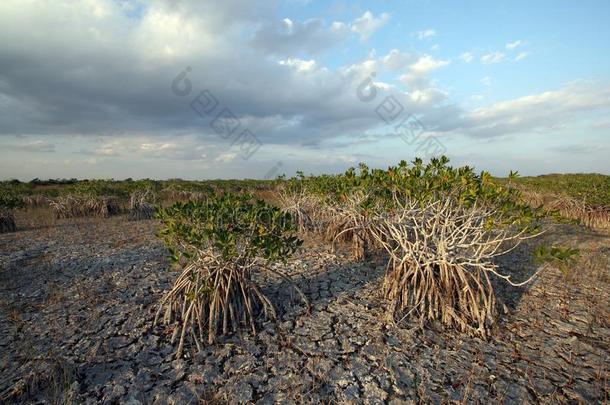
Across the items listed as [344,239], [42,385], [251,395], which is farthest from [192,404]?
[344,239]

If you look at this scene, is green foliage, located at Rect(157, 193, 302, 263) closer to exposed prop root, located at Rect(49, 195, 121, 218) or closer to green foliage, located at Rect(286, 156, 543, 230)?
green foliage, located at Rect(286, 156, 543, 230)

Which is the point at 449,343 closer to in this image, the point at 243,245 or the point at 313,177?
the point at 243,245

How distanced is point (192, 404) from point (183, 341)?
113 cm

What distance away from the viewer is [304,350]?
4488 mm

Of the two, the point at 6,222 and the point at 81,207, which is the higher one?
the point at 81,207

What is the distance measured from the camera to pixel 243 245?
5180mm

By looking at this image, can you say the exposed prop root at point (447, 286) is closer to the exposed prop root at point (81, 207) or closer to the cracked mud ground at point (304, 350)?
the cracked mud ground at point (304, 350)

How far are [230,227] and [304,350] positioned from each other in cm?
219

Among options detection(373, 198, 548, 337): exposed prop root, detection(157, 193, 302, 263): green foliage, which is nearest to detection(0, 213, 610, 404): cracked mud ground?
detection(373, 198, 548, 337): exposed prop root

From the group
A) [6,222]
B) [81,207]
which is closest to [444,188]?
[6,222]

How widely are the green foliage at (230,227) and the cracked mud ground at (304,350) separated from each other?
1280mm

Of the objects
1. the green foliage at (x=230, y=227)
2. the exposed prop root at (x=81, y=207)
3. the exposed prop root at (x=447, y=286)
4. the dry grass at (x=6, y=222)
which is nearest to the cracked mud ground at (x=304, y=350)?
the exposed prop root at (x=447, y=286)

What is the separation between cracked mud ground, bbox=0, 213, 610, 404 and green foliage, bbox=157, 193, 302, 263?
50.4 inches

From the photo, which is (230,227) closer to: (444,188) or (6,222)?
(444,188)
